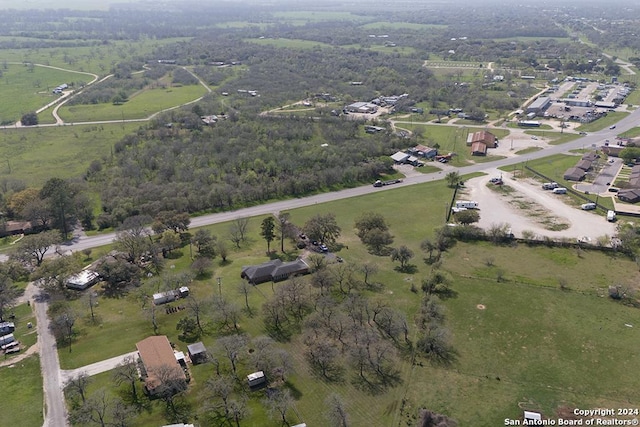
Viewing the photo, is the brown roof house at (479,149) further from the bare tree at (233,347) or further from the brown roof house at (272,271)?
the bare tree at (233,347)

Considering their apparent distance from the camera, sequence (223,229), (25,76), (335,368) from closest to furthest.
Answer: (335,368), (223,229), (25,76)

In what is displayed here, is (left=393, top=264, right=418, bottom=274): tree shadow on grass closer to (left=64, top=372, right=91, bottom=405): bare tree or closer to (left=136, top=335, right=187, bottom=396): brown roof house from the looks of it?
(left=136, top=335, right=187, bottom=396): brown roof house

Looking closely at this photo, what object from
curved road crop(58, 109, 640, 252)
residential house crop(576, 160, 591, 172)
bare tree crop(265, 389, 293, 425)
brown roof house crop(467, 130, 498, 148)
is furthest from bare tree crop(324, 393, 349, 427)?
brown roof house crop(467, 130, 498, 148)

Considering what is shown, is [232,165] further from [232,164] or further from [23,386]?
[23,386]

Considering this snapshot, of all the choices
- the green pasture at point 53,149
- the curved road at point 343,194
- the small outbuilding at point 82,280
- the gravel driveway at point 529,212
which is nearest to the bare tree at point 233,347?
the small outbuilding at point 82,280

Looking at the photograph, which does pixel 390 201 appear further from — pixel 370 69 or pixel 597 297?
pixel 370 69

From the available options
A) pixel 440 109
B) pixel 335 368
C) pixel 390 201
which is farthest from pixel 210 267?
pixel 440 109
